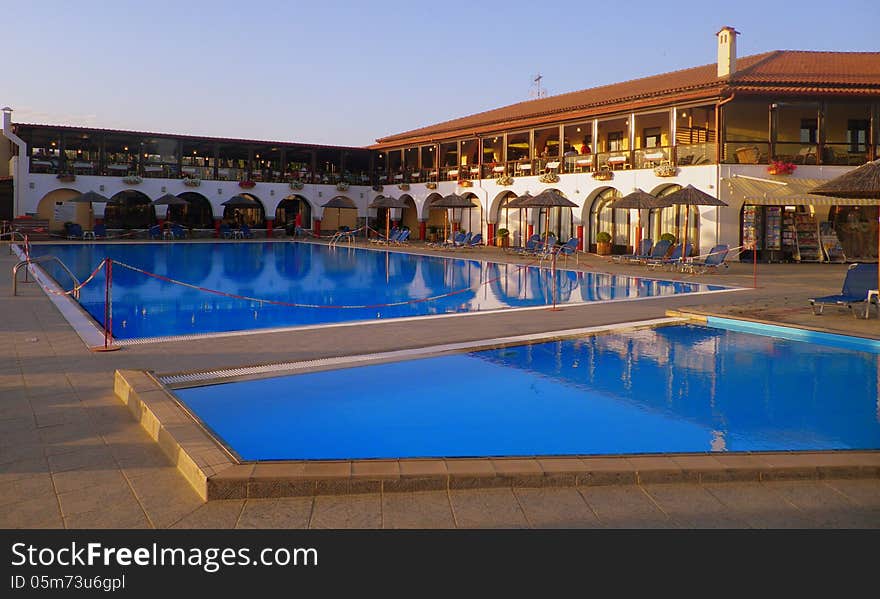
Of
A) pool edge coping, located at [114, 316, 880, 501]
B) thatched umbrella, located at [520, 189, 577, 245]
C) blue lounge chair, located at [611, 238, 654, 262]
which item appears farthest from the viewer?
thatched umbrella, located at [520, 189, 577, 245]

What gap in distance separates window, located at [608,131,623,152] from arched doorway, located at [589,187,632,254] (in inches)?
82.4

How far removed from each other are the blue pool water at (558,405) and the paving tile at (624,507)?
128cm

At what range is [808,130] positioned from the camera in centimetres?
2372

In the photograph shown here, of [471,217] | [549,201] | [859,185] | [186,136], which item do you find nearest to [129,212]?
[186,136]

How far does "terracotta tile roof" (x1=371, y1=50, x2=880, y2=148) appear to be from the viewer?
22047mm

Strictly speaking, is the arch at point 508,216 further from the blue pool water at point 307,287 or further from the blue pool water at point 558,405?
the blue pool water at point 558,405

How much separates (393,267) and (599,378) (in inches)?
589

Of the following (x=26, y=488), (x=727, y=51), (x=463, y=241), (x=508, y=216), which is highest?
(x=727, y=51)

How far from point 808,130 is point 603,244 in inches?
288

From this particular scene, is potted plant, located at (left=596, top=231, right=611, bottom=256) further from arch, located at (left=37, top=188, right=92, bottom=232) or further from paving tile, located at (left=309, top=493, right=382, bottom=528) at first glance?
arch, located at (left=37, top=188, right=92, bottom=232)

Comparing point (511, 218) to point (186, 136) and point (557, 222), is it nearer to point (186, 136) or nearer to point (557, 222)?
point (557, 222)

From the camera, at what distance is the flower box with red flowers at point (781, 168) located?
2203 centimetres

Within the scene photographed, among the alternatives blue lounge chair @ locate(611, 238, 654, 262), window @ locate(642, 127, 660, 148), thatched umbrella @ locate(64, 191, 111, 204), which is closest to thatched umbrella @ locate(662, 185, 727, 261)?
blue lounge chair @ locate(611, 238, 654, 262)
